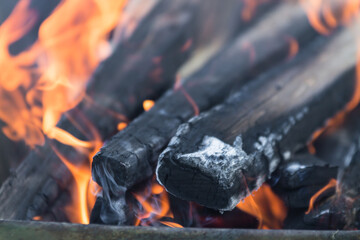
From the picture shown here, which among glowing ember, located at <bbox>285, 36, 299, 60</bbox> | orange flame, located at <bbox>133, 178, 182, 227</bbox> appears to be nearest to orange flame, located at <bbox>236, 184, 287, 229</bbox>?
orange flame, located at <bbox>133, 178, 182, 227</bbox>

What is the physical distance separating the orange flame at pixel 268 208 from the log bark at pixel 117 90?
762 mm

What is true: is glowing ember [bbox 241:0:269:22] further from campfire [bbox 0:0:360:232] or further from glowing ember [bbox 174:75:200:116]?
glowing ember [bbox 174:75:200:116]

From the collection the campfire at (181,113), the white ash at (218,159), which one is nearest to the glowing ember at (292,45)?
the campfire at (181,113)

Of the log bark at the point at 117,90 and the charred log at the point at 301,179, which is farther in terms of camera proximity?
the log bark at the point at 117,90

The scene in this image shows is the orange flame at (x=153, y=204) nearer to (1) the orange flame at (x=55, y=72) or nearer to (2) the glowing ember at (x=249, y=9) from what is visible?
(1) the orange flame at (x=55, y=72)

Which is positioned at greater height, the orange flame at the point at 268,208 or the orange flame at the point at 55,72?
the orange flame at the point at 55,72

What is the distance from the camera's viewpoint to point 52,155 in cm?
182

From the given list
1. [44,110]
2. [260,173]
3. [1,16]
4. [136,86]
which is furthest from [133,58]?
[260,173]

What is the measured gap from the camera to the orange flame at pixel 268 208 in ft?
5.46

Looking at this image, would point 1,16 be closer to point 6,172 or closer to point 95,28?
point 95,28

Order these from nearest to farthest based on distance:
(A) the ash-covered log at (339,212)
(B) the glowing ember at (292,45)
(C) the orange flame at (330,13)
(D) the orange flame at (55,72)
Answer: (A) the ash-covered log at (339,212) < (D) the orange flame at (55,72) < (B) the glowing ember at (292,45) < (C) the orange flame at (330,13)

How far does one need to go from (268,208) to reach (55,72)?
135 cm

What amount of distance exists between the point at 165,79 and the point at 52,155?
29.8 inches

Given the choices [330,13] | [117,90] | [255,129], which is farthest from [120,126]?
[330,13]
